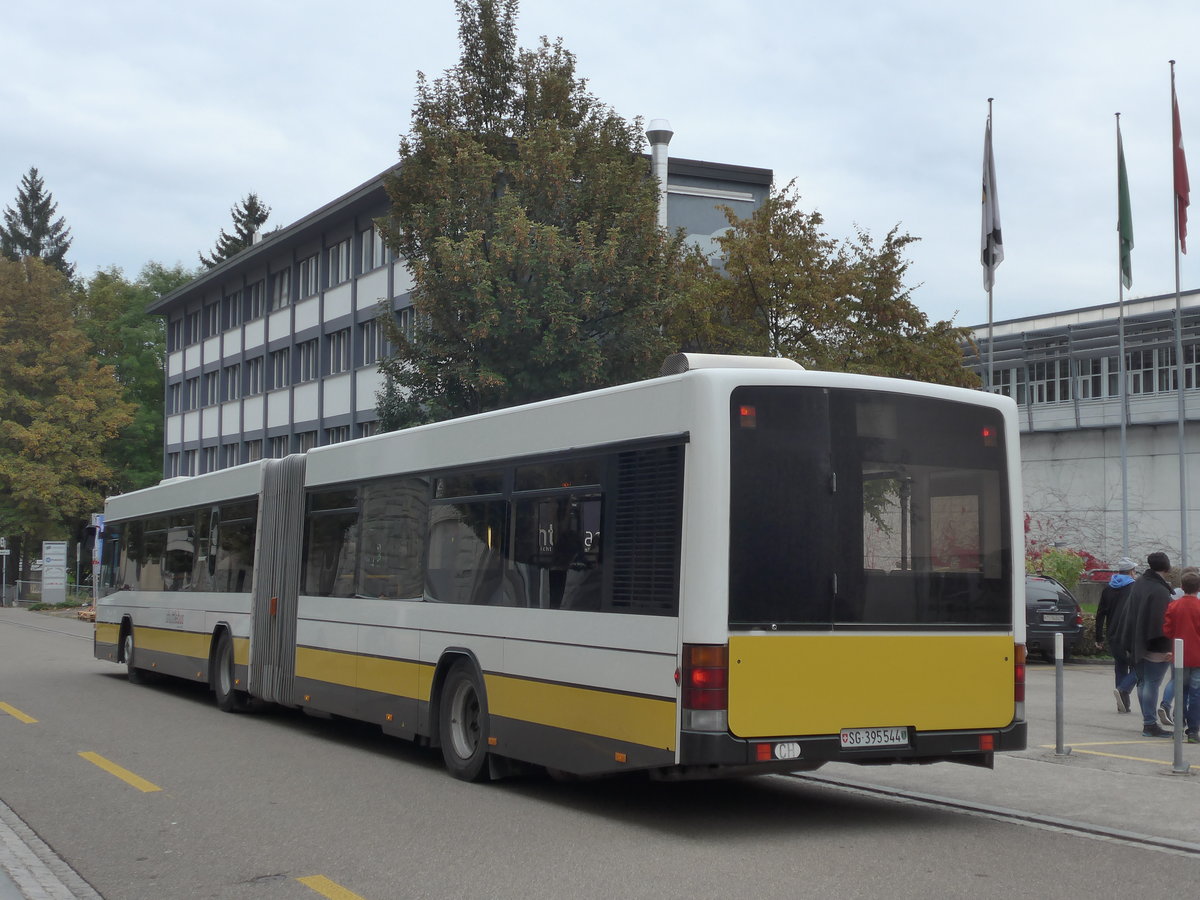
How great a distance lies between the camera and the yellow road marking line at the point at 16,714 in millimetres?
15469

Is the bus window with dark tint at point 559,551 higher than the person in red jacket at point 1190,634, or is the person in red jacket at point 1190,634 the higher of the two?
the bus window with dark tint at point 559,551

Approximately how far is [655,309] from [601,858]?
52.2 feet

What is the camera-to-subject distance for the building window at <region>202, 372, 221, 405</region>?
60.0m

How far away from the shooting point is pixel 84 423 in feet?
208

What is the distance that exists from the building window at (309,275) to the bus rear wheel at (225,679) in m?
33.3

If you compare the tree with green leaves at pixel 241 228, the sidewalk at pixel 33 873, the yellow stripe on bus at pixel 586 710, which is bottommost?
the sidewalk at pixel 33 873

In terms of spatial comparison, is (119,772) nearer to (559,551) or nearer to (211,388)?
(559,551)

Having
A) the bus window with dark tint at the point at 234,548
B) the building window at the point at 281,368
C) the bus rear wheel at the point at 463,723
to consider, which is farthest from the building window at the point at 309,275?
the bus rear wheel at the point at 463,723

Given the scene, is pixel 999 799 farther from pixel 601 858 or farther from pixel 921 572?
pixel 601 858

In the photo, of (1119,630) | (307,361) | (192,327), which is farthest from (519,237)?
(192,327)

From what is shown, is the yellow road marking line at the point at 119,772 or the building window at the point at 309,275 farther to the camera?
the building window at the point at 309,275

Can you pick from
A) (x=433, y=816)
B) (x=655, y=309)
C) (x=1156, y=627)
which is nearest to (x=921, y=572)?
(x=433, y=816)

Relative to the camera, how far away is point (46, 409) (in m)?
62.9

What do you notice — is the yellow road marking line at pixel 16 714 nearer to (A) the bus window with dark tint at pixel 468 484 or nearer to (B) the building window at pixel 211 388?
(A) the bus window with dark tint at pixel 468 484
